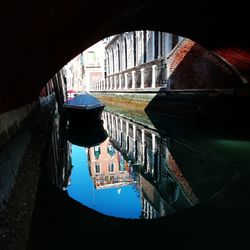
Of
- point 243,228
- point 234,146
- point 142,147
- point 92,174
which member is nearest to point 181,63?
point 142,147

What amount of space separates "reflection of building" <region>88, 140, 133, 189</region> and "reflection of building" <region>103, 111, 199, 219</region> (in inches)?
8.8

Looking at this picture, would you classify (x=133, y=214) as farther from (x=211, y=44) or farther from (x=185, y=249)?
(x=211, y=44)

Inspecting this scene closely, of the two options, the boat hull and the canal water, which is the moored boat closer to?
the boat hull

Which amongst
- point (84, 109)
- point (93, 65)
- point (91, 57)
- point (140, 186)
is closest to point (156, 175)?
point (140, 186)

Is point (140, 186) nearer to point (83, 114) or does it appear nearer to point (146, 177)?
point (146, 177)

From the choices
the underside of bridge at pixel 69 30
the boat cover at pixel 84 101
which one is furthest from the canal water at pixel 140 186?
the boat cover at pixel 84 101

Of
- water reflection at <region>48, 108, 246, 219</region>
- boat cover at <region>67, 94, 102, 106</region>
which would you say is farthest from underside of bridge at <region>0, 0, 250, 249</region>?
boat cover at <region>67, 94, 102, 106</region>

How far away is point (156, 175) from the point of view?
5199mm

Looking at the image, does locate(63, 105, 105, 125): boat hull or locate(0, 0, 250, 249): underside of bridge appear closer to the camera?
locate(0, 0, 250, 249): underside of bridge

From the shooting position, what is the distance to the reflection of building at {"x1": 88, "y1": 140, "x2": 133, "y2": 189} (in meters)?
5.12

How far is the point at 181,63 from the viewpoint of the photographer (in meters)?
11.2

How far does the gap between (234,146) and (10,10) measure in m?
5.24

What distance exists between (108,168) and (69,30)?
266cm

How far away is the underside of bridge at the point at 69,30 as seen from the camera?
9.48 ft
